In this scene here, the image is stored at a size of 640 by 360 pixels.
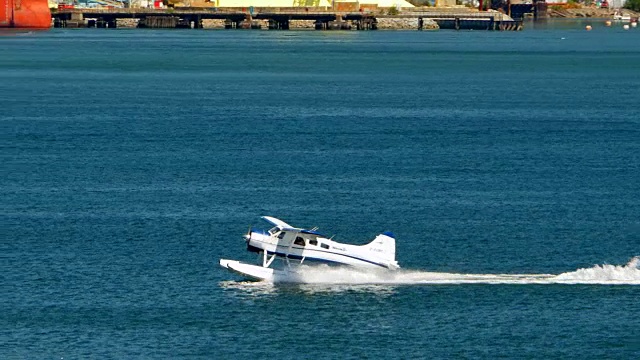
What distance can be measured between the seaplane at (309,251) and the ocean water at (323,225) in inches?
37.8

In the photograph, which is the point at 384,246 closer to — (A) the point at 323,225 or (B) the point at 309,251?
(B) the point at 309,251

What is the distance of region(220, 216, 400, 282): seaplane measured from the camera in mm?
59062

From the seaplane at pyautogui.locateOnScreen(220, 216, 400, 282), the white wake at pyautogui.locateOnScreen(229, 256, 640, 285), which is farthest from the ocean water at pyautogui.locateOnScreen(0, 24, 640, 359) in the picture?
the seaplane at pyautogui.locateOnScreen(220, 216, 400, 282)

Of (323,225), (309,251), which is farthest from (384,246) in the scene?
(323,225)

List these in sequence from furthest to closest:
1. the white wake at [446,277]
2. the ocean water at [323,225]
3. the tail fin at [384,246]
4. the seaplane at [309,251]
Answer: the white wake at [446,277], the seaplane at [309,251], the tail fin at [384,246], the ocean water at [323,225]

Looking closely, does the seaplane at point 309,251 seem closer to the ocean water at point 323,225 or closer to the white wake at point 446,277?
the white wake at point 446,277

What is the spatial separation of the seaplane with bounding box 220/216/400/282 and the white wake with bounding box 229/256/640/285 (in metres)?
0.47

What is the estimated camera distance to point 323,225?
7338 cm

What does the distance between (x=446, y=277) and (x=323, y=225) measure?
13.5 metres

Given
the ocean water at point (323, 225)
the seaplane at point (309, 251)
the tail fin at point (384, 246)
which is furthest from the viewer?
the seaplane at point (309, 251)

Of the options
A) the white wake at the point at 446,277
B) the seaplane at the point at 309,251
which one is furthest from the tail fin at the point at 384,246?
the white wake at the point at 446,277

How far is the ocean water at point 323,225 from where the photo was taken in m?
53.4

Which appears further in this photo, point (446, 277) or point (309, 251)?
point (446, 277)

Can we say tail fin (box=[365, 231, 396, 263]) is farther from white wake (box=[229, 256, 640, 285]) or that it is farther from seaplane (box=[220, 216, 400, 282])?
white wake (box=[229, 256, 640, 285])
